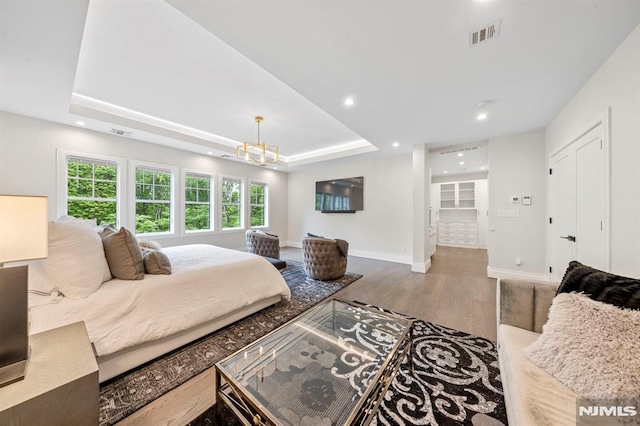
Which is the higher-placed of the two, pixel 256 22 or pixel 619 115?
pixel 256 22

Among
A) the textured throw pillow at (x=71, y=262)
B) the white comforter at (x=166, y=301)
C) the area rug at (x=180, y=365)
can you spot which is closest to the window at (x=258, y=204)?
the white comforter at (x=166, y=301)

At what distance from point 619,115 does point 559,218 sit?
1734 millimetres

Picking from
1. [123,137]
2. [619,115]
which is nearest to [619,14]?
[619,115]

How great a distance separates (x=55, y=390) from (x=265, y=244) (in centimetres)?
332

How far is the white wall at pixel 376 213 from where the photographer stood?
5246 millimetres

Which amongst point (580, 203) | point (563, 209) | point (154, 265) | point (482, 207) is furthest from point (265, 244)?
point (482, 207)

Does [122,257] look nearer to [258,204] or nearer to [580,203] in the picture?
[580,203]

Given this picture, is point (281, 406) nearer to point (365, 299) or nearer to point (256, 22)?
point (365, 299)

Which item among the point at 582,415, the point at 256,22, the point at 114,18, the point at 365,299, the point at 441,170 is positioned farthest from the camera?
the point at 441,170

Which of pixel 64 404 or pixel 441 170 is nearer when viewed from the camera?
pixel 64 404

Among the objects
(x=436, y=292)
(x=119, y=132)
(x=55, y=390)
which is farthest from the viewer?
(x=119, y=132)

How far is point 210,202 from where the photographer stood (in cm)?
559

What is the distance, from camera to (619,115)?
6.02 ft

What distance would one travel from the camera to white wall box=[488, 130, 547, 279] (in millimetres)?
3648
